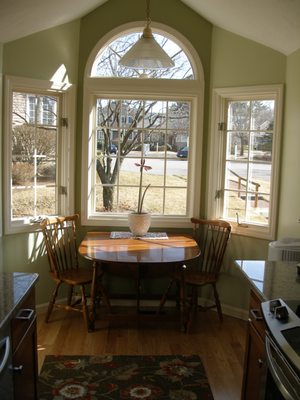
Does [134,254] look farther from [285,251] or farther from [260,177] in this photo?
[260,177]

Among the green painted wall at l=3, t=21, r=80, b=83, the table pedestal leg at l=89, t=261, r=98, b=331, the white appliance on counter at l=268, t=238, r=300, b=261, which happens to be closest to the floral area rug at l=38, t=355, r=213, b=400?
the table pedestal leg at l=89, t=261, r=98, b=331

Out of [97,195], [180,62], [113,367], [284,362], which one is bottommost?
[113,367]

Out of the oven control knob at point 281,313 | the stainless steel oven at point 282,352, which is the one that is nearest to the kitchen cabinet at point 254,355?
the stainless steel oven at point 282,352

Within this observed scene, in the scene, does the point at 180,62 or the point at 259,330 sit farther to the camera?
the point at 180,62

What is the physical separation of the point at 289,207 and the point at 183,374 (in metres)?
1.51

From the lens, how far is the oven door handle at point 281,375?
4.05 feet

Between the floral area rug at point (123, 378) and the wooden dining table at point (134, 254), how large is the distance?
0.55m

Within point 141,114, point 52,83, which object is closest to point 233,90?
point 141,114

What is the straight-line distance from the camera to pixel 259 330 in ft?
6.20

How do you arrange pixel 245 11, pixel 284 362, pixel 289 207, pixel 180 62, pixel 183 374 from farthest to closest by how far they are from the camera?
1. pixel 180 62
2. pixel 289 207
3. pixel 245 11
4. pixel 183 374
5. pixel 284 362

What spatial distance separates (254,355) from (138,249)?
1.53 meters

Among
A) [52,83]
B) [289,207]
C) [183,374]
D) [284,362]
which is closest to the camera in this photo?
[284,362]

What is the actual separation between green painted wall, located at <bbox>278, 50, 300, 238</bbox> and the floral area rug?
1.26m

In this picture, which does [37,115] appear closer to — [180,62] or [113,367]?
[180,62]
